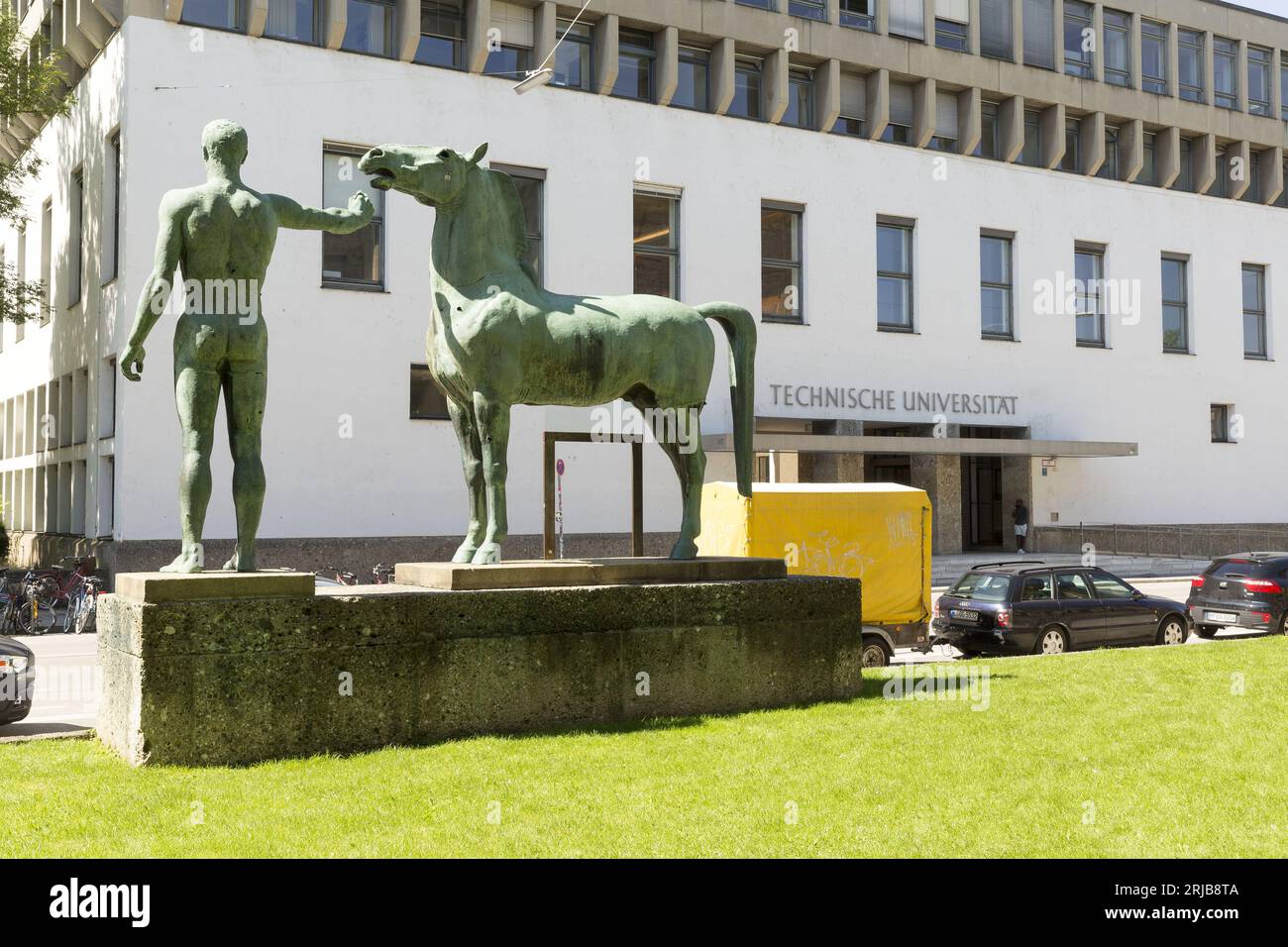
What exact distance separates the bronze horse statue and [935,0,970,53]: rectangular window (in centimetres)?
2957

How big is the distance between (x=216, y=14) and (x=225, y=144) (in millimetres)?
20477

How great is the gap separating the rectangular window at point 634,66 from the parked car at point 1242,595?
58.0ft

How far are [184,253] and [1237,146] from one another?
42234 millimetres

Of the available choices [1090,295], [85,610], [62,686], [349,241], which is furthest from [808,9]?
[62,686]

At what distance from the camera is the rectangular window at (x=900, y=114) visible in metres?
34.7

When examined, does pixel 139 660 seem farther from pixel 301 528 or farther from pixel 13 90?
pixel 13 90

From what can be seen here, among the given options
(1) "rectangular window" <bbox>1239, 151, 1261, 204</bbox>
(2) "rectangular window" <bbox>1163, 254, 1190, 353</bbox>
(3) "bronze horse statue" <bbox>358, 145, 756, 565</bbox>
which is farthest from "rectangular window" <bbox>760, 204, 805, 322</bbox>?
(3) "bronze horse statue" <bbox>358, 145, 756, 565</bbox>

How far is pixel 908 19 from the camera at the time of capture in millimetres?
34531

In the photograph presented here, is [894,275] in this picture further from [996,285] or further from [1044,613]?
[1044,613]

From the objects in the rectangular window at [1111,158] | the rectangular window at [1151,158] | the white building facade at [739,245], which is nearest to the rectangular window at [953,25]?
the white building facade at [739,245]

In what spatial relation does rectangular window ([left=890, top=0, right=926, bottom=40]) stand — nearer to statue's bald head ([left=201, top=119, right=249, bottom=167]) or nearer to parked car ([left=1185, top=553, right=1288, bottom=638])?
parked car ([left=1185, top=553, right=1288, bottom=638])

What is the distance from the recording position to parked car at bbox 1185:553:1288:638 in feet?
63.7

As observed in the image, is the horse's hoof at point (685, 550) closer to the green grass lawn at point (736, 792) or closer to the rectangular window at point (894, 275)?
the green grass lawn at point (736, 792)

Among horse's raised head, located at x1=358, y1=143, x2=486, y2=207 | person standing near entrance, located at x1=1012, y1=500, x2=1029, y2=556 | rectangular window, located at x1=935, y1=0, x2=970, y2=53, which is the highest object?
rectangular window, located at x1=935, y1=0, x2=970, y2=53
